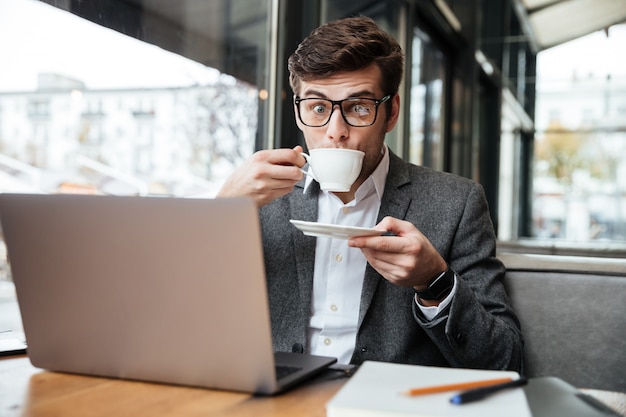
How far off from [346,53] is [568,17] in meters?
7.85

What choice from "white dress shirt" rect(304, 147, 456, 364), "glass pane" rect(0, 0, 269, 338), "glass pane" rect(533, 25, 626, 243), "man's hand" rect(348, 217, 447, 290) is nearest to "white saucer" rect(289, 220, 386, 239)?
"man's hand" rect(348, 217, 447, 290)

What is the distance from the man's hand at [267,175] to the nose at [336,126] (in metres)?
0.19

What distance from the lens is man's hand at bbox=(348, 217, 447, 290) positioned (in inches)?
42.7

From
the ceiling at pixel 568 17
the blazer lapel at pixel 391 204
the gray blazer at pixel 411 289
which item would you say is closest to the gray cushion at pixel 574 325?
the gray blazer at pixel 411 289

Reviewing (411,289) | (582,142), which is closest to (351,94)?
(411,289)

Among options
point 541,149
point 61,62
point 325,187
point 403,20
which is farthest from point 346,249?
point 541,149

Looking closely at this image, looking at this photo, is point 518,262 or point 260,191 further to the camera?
point 518,262

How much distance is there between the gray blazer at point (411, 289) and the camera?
133 cm

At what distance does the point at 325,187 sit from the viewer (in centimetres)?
130

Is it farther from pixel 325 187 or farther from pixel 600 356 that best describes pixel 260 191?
pixel 600 356

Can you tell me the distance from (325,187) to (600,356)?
29.6 inches

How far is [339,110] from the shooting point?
58.0 inches

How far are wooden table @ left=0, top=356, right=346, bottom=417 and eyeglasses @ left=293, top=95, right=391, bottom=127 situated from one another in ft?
2.31

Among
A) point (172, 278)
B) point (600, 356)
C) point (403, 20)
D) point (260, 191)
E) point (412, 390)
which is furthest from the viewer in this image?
point (403, 20)
